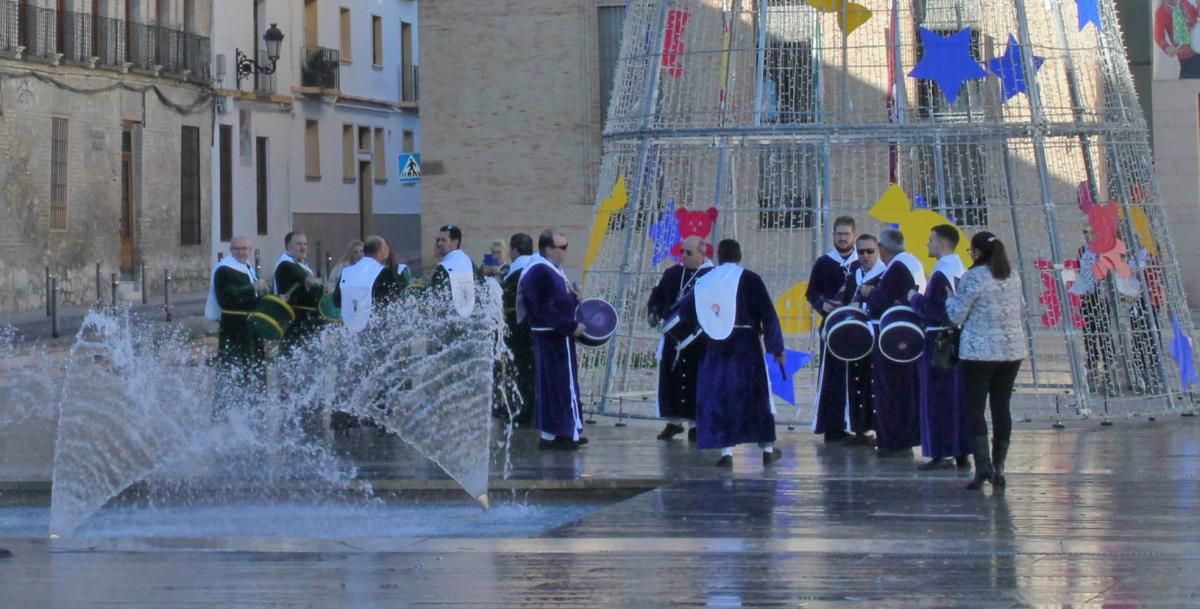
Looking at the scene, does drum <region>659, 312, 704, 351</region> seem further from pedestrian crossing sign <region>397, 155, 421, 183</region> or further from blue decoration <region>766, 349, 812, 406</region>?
pedestrian crossing sign <region>397, 155, 421, 183</region>

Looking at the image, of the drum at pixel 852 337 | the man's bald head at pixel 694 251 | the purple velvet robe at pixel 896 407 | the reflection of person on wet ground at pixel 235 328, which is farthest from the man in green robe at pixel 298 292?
the purple velvet robe at pixel 896 407

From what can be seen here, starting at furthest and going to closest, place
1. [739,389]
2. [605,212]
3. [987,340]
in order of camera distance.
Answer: [605,212], [739,389], [987,340]

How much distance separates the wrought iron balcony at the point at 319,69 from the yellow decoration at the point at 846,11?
113 feet

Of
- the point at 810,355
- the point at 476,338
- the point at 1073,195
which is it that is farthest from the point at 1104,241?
the point at 476,338

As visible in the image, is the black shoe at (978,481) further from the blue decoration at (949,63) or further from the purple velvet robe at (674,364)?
the blue decoration at (949,63)

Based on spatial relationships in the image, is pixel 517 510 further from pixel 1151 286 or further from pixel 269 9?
pixel 269 9

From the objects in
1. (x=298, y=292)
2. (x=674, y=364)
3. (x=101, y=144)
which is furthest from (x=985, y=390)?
(x=101, y=144)

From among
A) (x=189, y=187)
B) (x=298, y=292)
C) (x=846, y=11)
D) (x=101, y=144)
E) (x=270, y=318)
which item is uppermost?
(x=101, y=144)

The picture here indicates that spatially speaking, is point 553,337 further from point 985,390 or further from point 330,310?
Result: point 985,390

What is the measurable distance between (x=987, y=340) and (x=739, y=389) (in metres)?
2.14

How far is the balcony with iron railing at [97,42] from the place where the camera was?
35.8 m

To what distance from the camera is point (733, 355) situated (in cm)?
1295

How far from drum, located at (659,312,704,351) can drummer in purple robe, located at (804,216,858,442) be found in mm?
1160

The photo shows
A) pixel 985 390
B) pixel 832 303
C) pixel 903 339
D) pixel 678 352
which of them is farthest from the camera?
pixel 678 352
